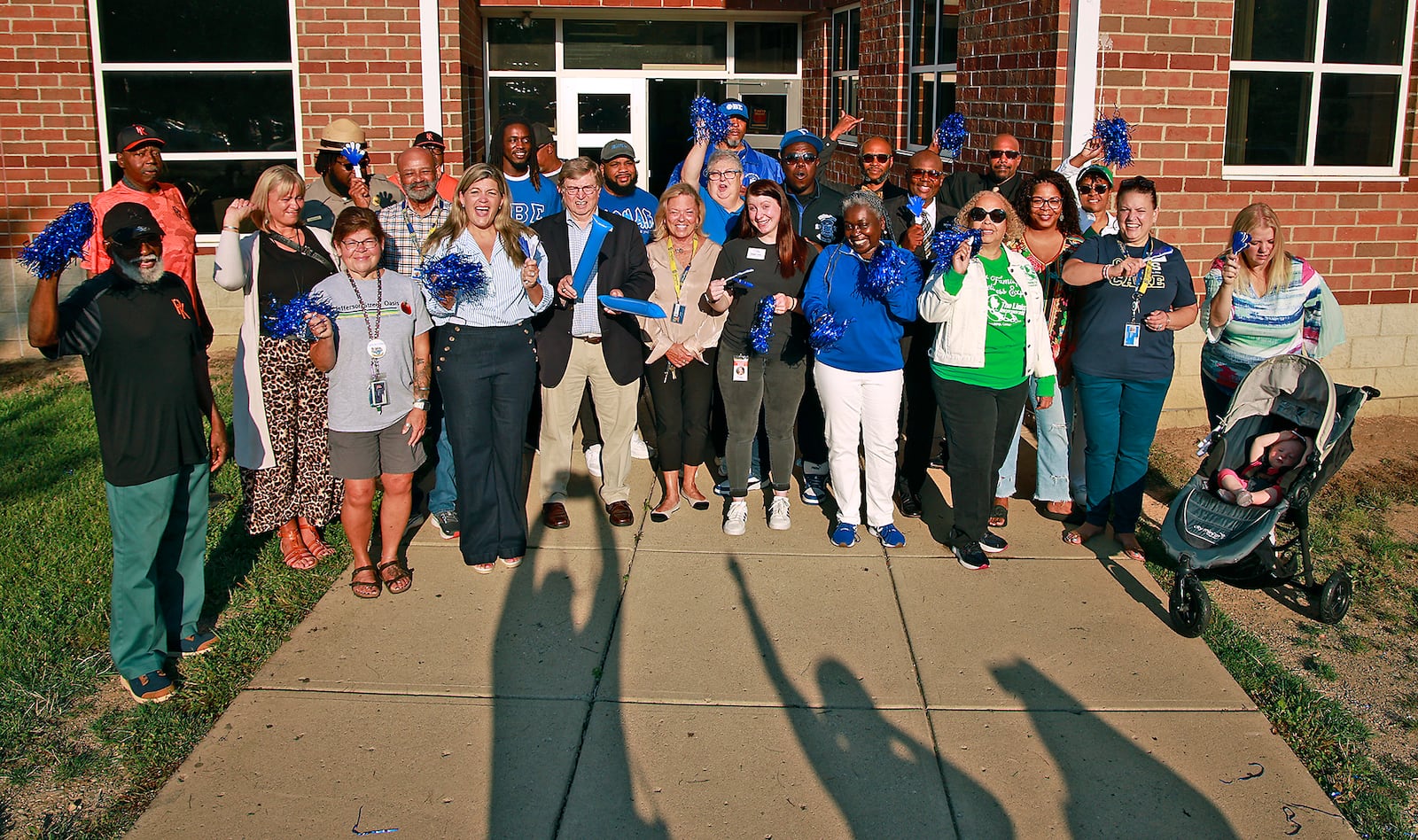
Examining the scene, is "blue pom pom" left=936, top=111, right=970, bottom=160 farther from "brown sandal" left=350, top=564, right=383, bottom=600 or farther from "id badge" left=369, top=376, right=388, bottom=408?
"brown sandal" left=350, top=564, right=383, bottom=600

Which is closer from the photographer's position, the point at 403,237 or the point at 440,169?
the point at 403,237

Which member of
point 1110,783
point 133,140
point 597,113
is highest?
point 597,113

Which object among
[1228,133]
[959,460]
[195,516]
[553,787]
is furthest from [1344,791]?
[1228,133]

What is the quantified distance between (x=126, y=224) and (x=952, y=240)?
3.55 meters

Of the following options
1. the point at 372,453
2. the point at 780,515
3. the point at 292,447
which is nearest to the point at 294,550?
the point at 292,447

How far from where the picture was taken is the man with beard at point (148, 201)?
595cm

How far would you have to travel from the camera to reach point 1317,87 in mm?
8719

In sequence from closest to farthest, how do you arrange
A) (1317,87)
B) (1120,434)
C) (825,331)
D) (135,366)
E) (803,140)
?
(135,366)
(825,331)
(1120,434)
(803,140)
(1317,87)

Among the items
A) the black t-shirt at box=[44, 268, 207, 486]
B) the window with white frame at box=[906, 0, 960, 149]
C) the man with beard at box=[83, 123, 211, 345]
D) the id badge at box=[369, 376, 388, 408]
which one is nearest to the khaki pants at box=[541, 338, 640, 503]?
the id badge at box=[369, 376, 388, 408]

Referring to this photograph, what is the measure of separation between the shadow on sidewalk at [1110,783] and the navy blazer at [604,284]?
2812mm

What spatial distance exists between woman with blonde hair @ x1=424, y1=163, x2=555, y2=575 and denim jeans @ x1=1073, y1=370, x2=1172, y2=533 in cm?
291

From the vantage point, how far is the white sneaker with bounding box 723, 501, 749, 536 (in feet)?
21.1

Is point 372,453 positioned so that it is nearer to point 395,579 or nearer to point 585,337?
point 395,579

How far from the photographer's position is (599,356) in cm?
629
